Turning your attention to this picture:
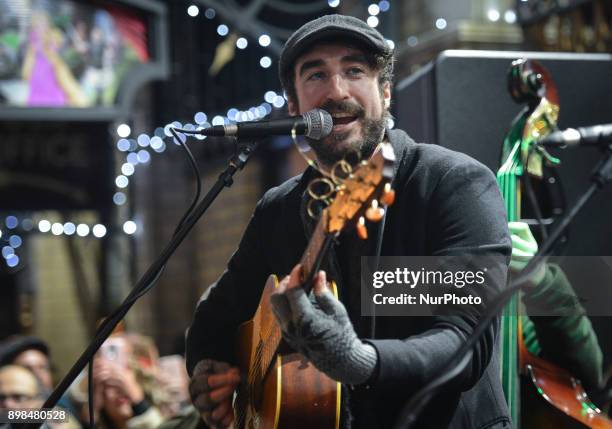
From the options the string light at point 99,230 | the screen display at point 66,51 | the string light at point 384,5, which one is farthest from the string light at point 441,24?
the string light at point 99,230

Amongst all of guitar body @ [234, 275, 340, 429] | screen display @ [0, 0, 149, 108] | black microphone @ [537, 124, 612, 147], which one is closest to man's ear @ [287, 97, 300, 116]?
guitar body @ [234, 275, 340, 429]

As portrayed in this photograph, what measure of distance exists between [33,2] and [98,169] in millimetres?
1371

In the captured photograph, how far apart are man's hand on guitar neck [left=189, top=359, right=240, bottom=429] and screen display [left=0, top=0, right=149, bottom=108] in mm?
4567

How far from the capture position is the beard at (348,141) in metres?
2.91

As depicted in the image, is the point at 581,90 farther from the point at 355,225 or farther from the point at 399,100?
the point at 355,225

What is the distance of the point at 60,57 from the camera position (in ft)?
24.8

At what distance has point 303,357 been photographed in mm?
2693

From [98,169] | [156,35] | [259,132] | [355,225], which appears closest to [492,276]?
[355,225]

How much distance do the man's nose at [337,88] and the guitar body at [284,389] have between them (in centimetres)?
54

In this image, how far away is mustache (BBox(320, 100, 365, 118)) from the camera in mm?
2906

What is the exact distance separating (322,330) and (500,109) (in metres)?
1.96

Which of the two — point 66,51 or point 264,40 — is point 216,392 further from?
point 66,51

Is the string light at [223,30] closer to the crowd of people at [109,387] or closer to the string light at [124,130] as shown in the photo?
the string light at [124,130]

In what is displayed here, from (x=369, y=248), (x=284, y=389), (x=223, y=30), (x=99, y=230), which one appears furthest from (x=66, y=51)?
(x=284, y=389)
